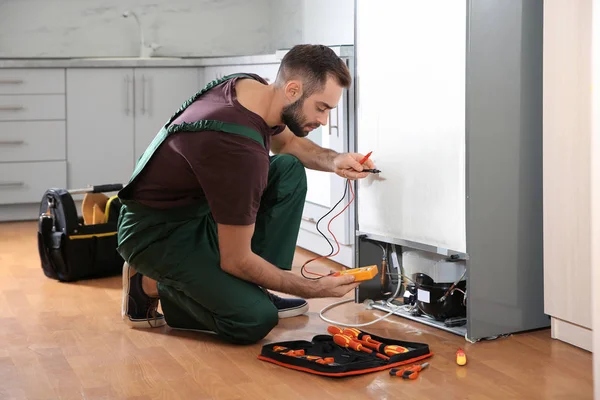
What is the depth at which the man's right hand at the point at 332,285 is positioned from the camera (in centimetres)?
253

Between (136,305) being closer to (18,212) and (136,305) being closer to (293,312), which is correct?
(293,312)

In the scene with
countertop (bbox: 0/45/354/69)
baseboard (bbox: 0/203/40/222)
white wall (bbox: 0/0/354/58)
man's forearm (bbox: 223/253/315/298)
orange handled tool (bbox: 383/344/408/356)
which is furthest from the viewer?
white wall (bbox: 0/0/354/58)

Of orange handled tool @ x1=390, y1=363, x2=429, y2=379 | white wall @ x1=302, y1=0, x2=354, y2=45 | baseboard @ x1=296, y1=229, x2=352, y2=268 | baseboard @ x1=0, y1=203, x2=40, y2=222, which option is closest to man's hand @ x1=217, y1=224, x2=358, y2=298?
orange handled tool @ x1=390, y1=363, x2=429, y2=379

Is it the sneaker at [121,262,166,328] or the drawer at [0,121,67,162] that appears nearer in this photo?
the sneaker at [121,262,166,328]

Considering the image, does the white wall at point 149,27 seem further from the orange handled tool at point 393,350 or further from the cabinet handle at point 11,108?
the orange handled tool at point 393,350

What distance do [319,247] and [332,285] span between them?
1455 millimetres

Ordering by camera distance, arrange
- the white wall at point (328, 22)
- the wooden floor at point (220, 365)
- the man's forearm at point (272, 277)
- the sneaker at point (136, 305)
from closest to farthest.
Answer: the wooden floor at point (220, 365) → the man's forearm at point (272, 277) → the sneaker at point (136, 305) → the white wall at point (328, 22)

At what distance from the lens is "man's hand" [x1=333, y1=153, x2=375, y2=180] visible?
286 centimetres

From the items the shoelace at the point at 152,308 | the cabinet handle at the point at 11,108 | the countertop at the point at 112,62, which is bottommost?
the shoelace at the point at 152,308

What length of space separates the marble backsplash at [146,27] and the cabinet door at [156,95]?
51 cm

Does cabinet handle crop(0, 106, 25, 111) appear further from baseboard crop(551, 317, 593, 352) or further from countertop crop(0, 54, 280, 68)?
baseboard crop(551, 317, 593, 352)

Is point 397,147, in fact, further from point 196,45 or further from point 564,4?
point 196,45

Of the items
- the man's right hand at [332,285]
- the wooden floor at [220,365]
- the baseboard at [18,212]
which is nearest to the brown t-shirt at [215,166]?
the man's right hand at [332,285]

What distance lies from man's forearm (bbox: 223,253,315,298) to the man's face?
0.40 metres
